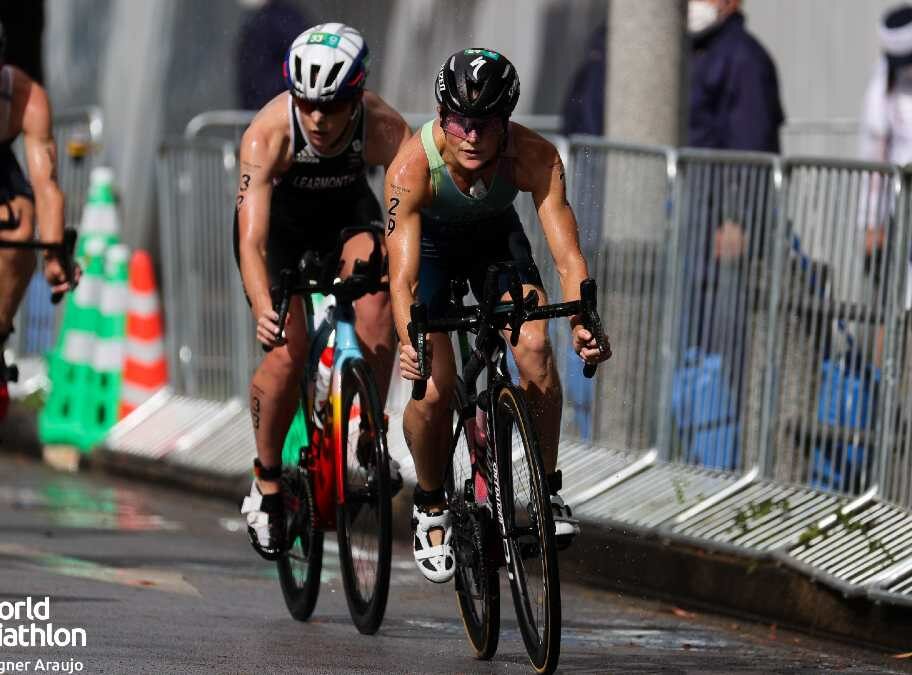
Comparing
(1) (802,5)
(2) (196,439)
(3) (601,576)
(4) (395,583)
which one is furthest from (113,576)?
(1) (802,5)

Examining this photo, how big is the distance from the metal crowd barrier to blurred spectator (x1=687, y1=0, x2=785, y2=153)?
4.62m

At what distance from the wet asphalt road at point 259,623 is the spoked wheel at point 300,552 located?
0.26 feet

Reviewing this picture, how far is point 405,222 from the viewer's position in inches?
317

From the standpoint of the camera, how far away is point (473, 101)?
25.6ft

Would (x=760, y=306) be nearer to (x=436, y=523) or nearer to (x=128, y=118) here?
(x=436, y=523)

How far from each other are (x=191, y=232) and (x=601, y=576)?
443 centimetres

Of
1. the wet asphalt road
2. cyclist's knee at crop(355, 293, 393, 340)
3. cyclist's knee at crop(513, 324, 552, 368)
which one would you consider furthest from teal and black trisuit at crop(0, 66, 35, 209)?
cyclist's knee at crop(513, 324, 552, 368)

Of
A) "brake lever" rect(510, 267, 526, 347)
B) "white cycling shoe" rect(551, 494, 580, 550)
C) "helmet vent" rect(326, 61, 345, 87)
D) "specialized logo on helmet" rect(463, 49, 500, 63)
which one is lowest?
"white cycling shoe" rect(551, 494, 580, 550)

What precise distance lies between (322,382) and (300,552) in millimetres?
705

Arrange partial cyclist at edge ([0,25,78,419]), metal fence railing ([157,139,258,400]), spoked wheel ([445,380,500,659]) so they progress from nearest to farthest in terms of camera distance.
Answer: spoked wheel ([445,380,500,659]) → partial cyclist at edge ([0,25,78,419]) → metal fence railing ([157,139,258,400])

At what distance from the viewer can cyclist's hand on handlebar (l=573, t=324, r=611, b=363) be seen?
7.73 metres

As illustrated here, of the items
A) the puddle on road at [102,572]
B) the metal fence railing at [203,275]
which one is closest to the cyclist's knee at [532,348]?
the puddle on road at [102,572]

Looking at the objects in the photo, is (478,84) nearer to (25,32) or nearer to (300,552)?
(300,552)

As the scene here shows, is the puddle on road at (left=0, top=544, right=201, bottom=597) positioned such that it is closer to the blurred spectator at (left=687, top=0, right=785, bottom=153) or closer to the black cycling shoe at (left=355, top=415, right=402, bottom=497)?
the black cycling shoe at (left=355, top=415, right=402, bottom=497)
